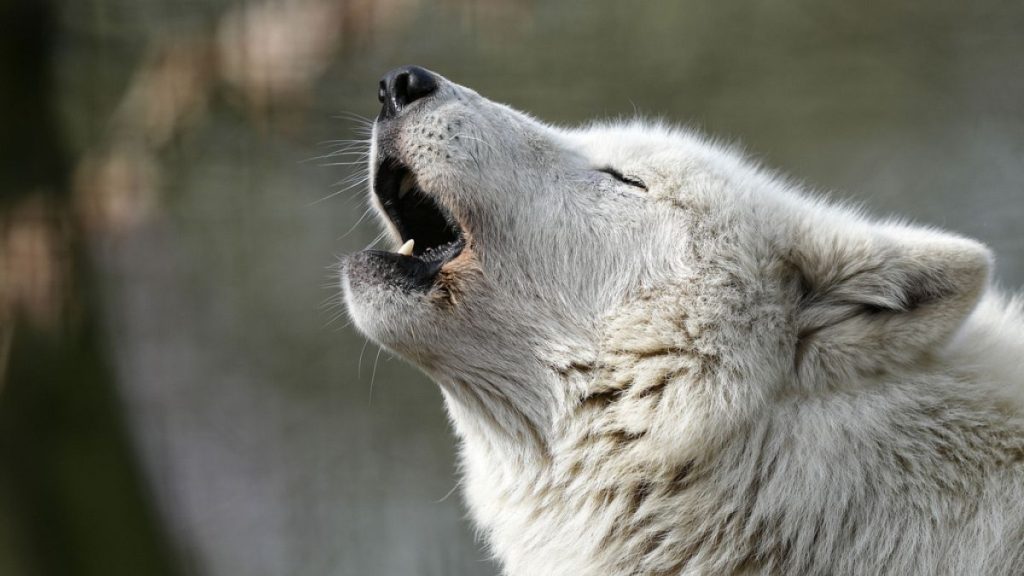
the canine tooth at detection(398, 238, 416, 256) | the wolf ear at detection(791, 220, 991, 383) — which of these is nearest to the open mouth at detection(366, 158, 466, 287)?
the canine tooth at detection(398, 238, 416, 256)

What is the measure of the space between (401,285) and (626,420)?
0.67m

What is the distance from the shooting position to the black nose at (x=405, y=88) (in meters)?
2.82

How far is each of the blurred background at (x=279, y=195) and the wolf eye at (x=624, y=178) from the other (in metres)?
3.62

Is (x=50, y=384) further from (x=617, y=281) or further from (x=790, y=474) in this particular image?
(x=790, y=474)

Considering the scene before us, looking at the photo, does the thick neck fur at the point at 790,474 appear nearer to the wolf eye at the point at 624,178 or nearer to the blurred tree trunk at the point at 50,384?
the wolf eye at the point at 624,178

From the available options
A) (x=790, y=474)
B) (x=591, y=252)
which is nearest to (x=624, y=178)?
(x=591, y=252)

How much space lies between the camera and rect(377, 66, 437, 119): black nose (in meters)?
2.82

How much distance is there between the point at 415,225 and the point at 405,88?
38 cm

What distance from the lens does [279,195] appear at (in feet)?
26.9

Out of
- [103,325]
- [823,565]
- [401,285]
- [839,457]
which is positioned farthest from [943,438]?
[103,325]

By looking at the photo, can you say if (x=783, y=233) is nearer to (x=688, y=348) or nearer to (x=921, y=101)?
(x=688, y=348)

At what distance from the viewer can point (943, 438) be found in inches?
94.7

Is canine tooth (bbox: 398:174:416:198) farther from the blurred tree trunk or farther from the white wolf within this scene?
the blurred tree trunk

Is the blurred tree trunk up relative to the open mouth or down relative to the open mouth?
down
